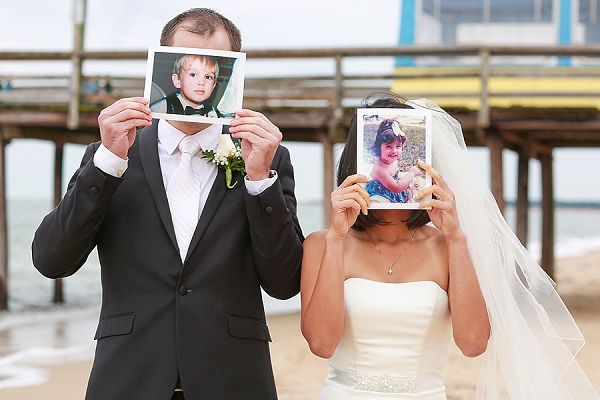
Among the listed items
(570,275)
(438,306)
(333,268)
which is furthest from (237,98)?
(570,275)

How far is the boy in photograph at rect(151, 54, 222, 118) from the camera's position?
273 cm

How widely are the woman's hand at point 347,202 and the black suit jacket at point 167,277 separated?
0.74 feet

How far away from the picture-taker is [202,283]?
2730mm

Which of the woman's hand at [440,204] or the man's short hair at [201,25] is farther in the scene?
the woman's hand at [440,204]

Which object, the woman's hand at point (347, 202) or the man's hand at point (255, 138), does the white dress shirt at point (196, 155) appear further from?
the woman's hand at point (347, 202)

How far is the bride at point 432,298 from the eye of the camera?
301 cm

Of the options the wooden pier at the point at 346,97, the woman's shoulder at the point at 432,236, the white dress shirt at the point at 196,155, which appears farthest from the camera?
the wooden pier at the point at 346,97

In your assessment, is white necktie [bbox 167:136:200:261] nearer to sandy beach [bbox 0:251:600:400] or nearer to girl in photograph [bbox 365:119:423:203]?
girl in photograph [bbox 365:119:423:203]

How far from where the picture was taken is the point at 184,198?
281 cm

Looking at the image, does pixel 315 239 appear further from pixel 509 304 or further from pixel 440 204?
pixel 509 304

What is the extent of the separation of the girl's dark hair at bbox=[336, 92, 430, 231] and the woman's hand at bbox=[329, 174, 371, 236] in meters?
0.19

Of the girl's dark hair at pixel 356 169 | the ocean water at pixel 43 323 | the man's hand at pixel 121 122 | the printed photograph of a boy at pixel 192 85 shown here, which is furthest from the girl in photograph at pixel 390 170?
the ocean water at pixel 43 323

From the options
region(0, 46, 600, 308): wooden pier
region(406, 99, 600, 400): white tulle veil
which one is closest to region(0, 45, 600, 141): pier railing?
region(0, 46, 600, 308): wooden pier

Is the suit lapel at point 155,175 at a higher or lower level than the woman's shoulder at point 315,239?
higher
